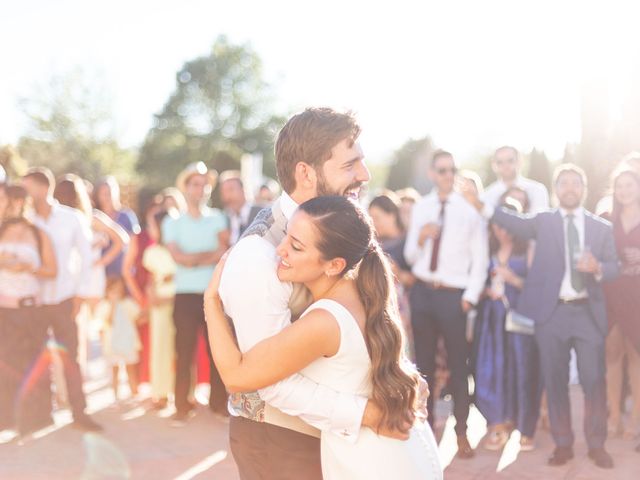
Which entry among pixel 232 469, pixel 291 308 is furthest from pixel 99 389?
pixel 291 308

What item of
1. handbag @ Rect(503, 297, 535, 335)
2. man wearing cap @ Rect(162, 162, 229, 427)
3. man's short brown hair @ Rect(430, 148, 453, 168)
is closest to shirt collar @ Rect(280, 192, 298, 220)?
man's short brown hair @ Rect(430, 148, 453, 168)

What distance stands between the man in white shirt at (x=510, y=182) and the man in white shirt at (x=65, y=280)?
3.51 m

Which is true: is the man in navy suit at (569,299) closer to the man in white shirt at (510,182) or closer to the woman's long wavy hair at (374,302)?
the man in white shirt at (510,182)

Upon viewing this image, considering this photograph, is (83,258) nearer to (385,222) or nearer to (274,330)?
(385,222)

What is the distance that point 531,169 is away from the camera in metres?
28.5

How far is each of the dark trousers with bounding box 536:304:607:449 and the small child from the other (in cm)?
396

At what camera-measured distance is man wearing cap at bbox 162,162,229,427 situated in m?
7.42

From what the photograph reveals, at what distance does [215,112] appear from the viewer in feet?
171

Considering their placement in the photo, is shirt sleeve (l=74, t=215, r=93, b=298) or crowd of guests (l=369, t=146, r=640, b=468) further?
shirt sleeve (l=74, t=215, r=93, b=298)

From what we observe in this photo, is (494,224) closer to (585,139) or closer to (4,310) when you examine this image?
(4,310)

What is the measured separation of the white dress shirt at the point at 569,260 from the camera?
6164 millimetres

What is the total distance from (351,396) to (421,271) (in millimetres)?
4415

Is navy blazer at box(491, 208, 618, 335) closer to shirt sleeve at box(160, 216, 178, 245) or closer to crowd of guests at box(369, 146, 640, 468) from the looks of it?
crowd of guests at box(369, 146, 640, 468)

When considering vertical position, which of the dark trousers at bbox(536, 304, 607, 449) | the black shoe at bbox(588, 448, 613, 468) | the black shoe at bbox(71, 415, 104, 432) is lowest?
the black shoe at bbox(588, 448, 613, 468)
